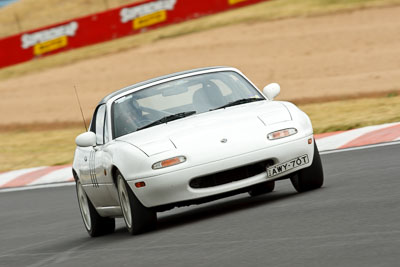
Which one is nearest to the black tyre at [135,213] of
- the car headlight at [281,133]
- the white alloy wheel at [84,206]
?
the car headlight at [281,133]

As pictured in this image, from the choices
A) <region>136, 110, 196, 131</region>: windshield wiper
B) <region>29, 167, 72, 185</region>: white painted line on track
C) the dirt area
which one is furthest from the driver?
the dirt area

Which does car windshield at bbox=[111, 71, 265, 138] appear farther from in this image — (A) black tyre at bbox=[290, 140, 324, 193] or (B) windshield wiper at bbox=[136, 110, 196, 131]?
(A) black tyre at bbox=[290, 140, 324, 193]

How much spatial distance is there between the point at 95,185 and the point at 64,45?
25.7m

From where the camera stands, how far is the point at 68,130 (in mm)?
22984

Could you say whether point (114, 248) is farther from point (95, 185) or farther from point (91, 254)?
point (95, 185)

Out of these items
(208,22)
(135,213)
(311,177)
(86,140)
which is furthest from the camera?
(208,22)

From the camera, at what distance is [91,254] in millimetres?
7449

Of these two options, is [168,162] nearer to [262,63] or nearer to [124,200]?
[124,200]

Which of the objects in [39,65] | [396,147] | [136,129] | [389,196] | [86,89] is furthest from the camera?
[39,65]

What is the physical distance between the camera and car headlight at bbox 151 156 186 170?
25.3ft

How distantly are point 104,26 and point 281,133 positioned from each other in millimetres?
25833

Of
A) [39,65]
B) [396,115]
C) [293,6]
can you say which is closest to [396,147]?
[396,115]

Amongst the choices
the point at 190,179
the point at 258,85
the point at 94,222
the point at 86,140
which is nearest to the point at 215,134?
the point at 190,179

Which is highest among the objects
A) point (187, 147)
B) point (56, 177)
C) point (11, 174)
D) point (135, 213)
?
point (187, 147)
